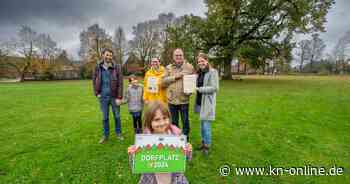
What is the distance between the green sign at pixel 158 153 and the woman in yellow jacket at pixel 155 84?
213 centimetres

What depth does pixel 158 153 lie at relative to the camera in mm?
1622

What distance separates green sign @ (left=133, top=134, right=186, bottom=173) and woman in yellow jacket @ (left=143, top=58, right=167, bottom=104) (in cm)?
213

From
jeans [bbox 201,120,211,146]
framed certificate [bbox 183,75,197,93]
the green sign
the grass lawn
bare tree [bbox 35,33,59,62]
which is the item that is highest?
bare tree [bbox 35,33,59,62]

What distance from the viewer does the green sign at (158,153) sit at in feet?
5.29

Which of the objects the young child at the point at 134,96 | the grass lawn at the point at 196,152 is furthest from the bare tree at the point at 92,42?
the young child at the point at 134,96

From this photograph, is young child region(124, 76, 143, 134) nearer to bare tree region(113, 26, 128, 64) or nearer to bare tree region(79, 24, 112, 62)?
bare tree region(79, 24, 112, 62)

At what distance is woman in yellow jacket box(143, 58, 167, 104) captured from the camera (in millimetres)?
3746

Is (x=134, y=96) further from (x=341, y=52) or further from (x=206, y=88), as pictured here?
(x=341, y=52)

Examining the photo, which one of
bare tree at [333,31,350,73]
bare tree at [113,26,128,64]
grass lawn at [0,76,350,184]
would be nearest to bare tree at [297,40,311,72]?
bare tree at [333,31,350,73]

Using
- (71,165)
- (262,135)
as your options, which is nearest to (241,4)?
(262,135)

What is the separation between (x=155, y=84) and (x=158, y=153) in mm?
2235

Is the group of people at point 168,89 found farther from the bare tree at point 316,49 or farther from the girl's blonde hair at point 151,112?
the bare tree at point 316,49

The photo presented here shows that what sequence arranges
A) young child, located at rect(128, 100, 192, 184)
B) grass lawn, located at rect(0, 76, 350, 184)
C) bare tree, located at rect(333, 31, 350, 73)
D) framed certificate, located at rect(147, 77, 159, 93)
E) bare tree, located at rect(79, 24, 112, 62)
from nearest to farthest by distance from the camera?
young child, located at rect(128, 100, 192, 184) → grass lawn, located at rect(0, 76, 350, 184) → framed certificate, located at rect(147, 77, 159, 93) → bare tree, located at rect(79, 24, 112, 62) → bare tree, located at rect(333, 31, 350, 73)

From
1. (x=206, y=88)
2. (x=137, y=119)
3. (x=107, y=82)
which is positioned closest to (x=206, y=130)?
(x=206, y=88)
